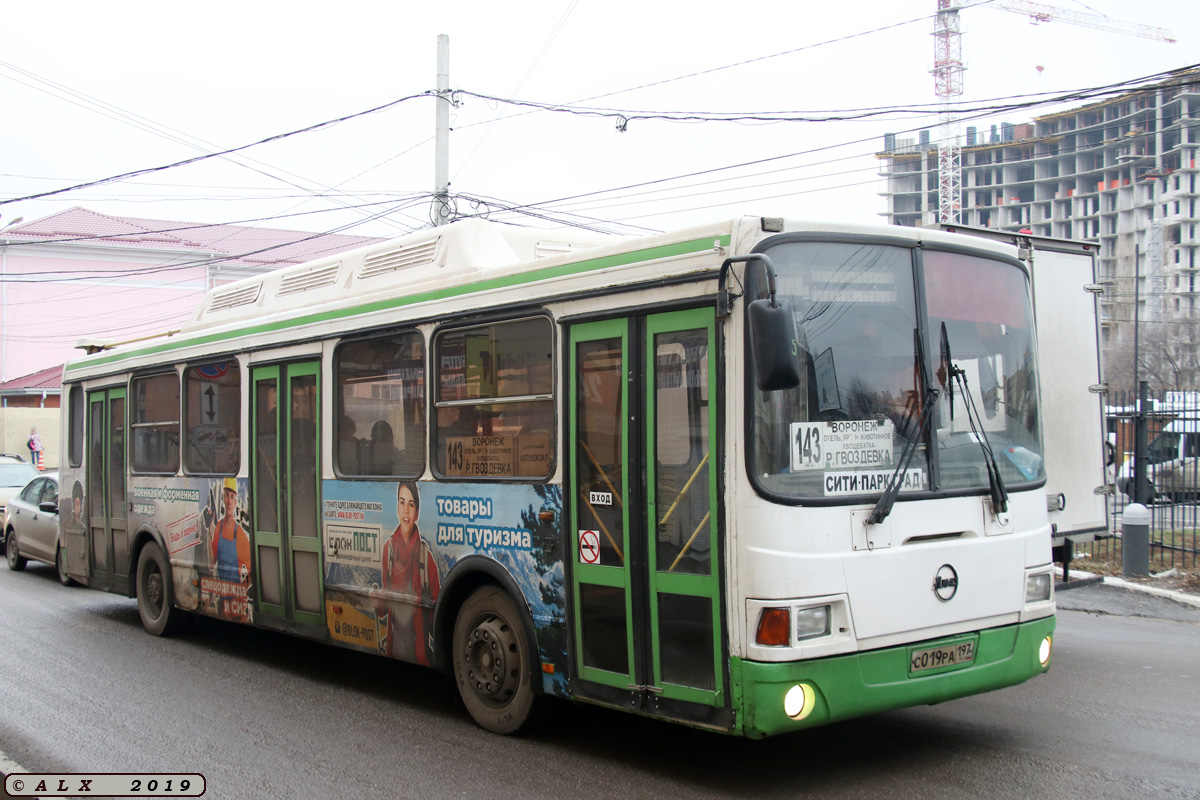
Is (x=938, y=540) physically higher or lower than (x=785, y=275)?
lower

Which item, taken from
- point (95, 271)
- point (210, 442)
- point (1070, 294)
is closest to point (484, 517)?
point (210, 442)

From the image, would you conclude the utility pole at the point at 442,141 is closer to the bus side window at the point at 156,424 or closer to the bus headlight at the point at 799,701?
the bus side window at the point at 156,424

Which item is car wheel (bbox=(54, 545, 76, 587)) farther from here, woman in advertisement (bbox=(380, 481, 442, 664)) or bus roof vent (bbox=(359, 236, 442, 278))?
woman in advertisement (bbox=(380, 481, 442, 664))

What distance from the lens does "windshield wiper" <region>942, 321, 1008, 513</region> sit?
5.76m

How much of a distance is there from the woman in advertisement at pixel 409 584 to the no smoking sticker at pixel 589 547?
1.48 metres

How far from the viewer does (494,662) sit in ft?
22.2

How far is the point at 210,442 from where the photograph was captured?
33.3ft

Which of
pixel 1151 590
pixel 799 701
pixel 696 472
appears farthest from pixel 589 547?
pixel 1151 590

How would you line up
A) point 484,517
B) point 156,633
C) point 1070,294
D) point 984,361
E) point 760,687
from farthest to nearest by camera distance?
point 156,633
point 1070,294
point 484,517
point 984,361
point 760,687

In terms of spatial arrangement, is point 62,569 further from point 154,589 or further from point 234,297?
point 234,297

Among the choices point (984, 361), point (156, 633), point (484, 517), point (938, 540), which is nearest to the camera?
point (938, 540)

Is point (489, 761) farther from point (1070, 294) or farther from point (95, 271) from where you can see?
point (95, 271)

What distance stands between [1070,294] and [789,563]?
5791mm

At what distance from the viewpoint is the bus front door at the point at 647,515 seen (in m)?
5.43
